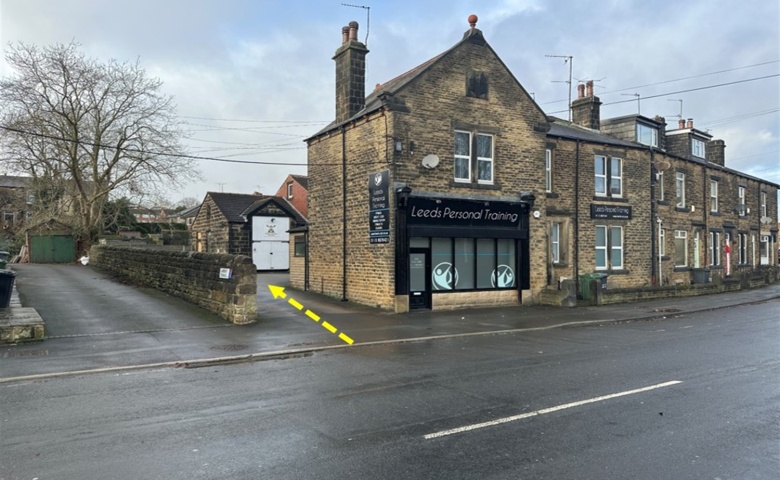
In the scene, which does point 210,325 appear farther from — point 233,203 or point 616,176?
point 233,203

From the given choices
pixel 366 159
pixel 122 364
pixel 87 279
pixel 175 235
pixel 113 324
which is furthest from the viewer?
pixel 175 235

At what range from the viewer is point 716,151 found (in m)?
33.3

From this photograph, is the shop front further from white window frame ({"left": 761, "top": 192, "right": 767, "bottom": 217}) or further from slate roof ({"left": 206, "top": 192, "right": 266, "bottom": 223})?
white window frame ({"left": 761, "top": 192, "right": 767, "bottom": 217})

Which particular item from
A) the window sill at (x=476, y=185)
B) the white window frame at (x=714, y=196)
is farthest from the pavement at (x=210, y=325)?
the white window frame at (x=714, y=196)

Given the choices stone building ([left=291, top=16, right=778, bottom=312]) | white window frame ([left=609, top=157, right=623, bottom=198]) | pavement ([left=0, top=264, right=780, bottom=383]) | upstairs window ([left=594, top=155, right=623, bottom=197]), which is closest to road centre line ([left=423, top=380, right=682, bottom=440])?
pavement ([left=0, top=264, right=780, bottom=383])

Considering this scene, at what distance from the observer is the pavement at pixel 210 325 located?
368 inches

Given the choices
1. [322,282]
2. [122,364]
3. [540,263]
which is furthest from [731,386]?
[322,282]

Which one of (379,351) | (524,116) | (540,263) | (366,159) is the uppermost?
(524,116)

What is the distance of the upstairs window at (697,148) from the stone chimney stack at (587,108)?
234 inches

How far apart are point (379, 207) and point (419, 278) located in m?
2.58

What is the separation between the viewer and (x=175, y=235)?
4553cm

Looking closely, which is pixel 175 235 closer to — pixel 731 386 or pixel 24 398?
pixel 24 398

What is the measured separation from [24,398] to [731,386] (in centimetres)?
915

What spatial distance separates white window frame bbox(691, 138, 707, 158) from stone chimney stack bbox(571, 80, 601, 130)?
234 inches
